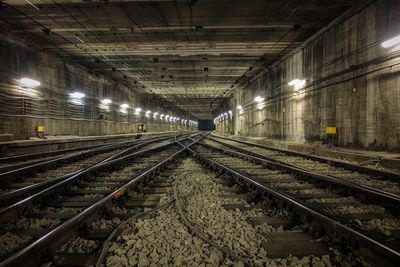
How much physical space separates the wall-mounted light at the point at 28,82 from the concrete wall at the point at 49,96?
23cm

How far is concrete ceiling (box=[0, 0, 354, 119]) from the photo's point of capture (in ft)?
30.1

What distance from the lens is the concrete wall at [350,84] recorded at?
7.98 metres

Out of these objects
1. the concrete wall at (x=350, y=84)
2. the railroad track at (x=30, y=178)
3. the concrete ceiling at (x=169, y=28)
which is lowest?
the railroad track at (x=30, y=178)

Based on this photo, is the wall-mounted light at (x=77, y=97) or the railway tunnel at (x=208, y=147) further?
the wall-mounted light at (x=77, y=97)

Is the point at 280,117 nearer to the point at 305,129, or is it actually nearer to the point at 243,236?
the point at 305,129

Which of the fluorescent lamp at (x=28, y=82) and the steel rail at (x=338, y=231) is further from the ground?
the fluorescent lamp at (x=28, y=82)

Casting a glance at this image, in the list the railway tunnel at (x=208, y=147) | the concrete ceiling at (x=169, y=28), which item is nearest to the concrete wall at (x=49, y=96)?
the railway tunnel at (x=208, y=147)

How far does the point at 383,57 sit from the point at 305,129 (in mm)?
5814

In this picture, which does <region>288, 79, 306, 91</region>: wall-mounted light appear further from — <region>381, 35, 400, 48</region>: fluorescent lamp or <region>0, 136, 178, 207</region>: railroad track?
<region>0, 136, 178, 207</region>: railroad track

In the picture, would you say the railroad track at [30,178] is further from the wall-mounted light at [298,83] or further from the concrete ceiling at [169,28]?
the wall-mounted light at [298,83]

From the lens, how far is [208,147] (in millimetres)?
14250

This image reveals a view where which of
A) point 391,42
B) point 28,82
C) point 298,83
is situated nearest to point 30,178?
point 28,82

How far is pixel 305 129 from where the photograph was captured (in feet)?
43.9

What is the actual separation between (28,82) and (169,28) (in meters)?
8.59
